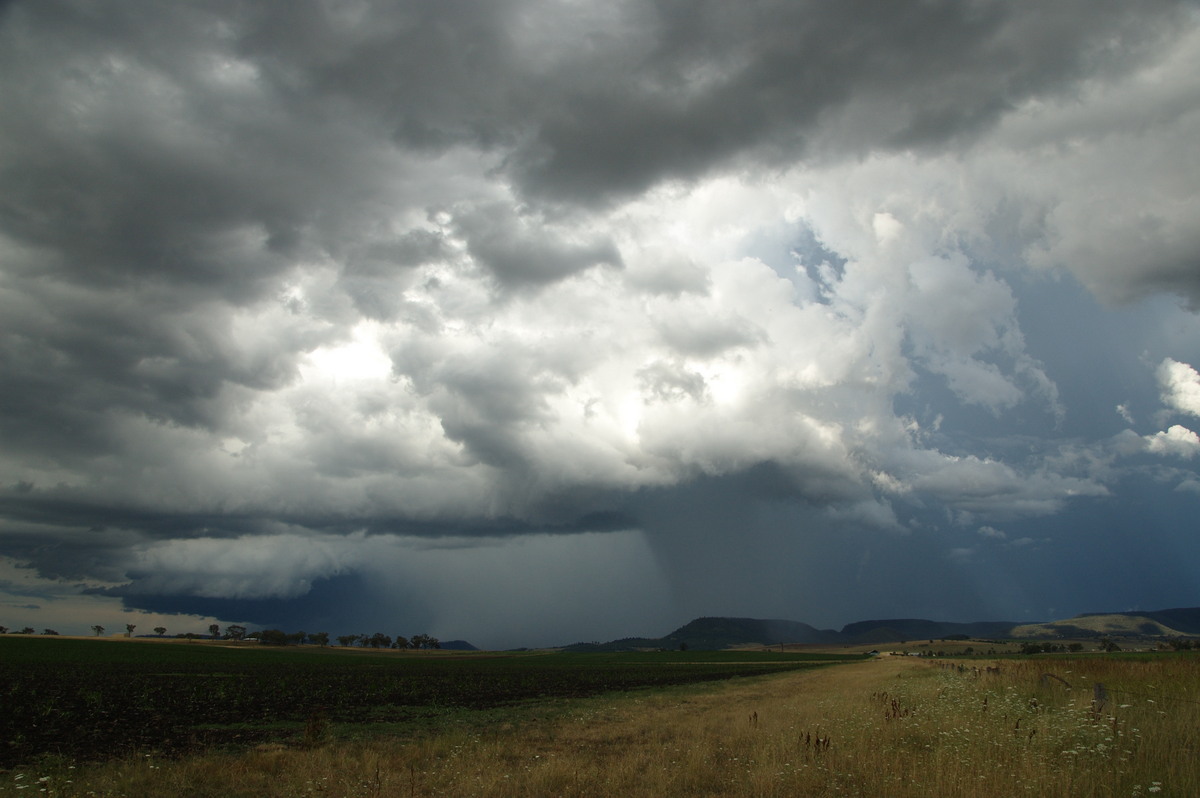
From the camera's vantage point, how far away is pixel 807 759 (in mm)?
14414

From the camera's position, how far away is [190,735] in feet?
81.6

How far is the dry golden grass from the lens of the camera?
35.8ft

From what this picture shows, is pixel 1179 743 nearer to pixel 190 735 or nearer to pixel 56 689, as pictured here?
pixel 190 735

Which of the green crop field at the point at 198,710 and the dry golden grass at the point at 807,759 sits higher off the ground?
the dry golden grass at the point at 807,759

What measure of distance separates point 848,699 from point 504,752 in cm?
1647

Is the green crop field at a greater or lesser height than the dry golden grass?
lesser

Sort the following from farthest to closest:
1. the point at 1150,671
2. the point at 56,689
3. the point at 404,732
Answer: the point at 56,689
the point at 404,732
the point at 1150,671

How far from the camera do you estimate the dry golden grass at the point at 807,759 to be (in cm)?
1090

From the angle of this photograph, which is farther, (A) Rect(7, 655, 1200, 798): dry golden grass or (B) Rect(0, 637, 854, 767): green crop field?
(B) Rect(0, 637, 854, 767): green crop field

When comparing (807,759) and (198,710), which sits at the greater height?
(807,759)

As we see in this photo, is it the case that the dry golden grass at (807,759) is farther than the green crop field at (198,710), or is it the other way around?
the green crop field at (198,710)

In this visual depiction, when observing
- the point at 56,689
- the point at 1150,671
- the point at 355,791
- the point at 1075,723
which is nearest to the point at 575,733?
the point at 355,791

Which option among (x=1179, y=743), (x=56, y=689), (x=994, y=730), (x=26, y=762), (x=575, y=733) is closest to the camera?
(x=1179, y=743)

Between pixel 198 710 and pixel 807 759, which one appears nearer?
pixel 807 759
